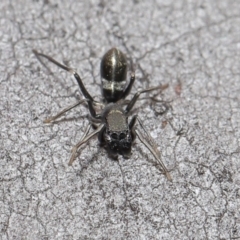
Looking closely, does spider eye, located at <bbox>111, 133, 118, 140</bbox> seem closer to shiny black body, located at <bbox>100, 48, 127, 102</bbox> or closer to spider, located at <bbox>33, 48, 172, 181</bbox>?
spider, located at <bbox>33, 48, 172, 181</bbox>

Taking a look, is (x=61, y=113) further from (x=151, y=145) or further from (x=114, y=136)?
(x=151, y=145)

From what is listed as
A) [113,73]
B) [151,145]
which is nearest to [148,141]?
[151,145]

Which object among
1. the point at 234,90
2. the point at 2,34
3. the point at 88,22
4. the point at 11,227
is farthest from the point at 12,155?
the point at 234,90

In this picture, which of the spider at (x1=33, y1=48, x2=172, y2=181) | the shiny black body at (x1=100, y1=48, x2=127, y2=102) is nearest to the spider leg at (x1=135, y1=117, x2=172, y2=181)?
the spider at (x1=33, y1=48, x2=172, y2=181)

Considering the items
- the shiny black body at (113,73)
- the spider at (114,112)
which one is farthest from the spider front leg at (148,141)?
the shiny black body at (113,73)

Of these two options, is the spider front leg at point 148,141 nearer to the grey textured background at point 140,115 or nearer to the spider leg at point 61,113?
the grey textured background at point 140,115
